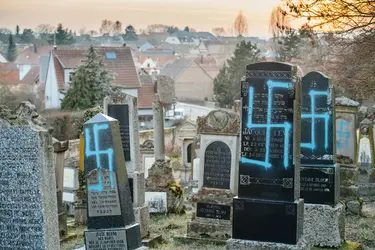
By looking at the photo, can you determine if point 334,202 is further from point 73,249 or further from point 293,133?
point 73,249

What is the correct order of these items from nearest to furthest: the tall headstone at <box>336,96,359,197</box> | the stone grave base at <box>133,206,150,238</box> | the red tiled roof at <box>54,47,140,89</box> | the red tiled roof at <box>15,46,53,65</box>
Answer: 1. the stone grave base at <box>133,206,150,238</box>
2. the tall headstone at <box>336,96,359,197</box>
3. the red tiled roof at <box>54,47,140,89</box>
4. the red tiled roof at <box>15,46,53,65</box>

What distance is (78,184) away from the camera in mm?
15594

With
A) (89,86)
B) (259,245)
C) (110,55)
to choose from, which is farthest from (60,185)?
(110,55)

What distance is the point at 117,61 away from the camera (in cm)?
5409

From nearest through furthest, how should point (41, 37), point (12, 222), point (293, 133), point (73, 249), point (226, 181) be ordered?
point (12, 222)
point (293, 133)
point (73, 249)
point (226, 181)
point (41, 37)

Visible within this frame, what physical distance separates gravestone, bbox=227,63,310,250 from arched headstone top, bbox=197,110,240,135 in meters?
3.13

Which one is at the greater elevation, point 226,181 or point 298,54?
point 298,54

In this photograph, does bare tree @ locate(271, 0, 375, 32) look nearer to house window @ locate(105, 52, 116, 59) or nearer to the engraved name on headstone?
the engraved name on headstone

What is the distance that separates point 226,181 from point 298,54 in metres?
33.4

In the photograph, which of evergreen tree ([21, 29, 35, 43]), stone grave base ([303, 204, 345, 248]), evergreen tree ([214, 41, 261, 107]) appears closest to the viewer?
stone grave base ([303, 204, 345, 248])

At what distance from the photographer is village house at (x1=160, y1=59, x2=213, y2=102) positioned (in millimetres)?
77375

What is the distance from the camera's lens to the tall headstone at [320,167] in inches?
455

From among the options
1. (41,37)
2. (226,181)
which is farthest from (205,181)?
(41,37)

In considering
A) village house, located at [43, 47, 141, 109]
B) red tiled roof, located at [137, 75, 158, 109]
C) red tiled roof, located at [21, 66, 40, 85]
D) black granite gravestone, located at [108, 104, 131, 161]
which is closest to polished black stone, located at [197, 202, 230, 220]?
black granite gravestone, located at [108, 104, 131, 161]
